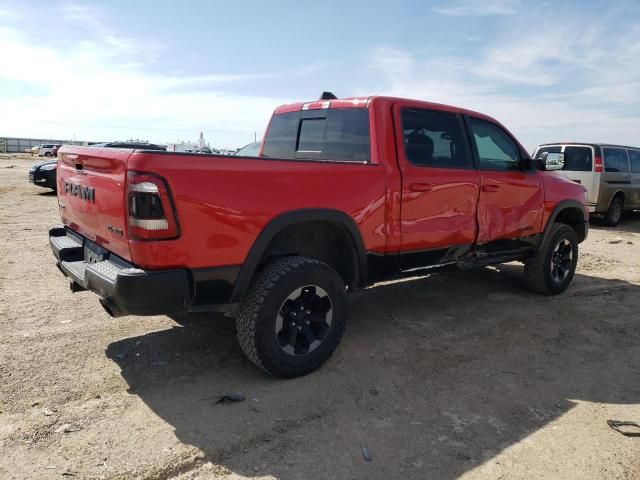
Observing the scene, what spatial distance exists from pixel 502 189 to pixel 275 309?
2797 mm

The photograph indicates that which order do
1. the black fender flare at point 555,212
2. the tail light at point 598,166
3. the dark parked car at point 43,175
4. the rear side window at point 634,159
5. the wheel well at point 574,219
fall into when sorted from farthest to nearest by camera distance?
the dark parked car at point 43,175 < the rear side window at point 634,159 < the tail light at point 598,166 < the wheel well at point 574,219 < the black fender flare at point 555,212

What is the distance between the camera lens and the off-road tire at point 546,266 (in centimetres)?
550

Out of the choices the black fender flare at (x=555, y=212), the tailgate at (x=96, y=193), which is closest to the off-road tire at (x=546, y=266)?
the black fender flare at (x=555, y=212)

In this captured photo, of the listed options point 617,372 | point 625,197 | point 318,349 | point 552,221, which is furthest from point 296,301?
point 625,197

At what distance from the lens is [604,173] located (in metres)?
11.2

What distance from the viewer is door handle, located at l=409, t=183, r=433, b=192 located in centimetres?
390

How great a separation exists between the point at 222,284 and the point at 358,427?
1.18m

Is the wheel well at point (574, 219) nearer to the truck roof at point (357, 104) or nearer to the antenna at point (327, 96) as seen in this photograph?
the truck roof at point (357, 104)

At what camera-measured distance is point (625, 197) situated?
38.9 feet

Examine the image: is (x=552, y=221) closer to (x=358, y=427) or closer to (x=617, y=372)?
(x=617, y=372)

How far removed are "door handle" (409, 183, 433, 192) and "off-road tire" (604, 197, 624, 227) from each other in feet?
31.5

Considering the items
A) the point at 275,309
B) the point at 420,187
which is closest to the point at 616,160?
the point at 420,187

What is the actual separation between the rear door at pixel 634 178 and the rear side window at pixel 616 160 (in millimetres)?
300

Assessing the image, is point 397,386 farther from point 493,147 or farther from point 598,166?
point 598,166
